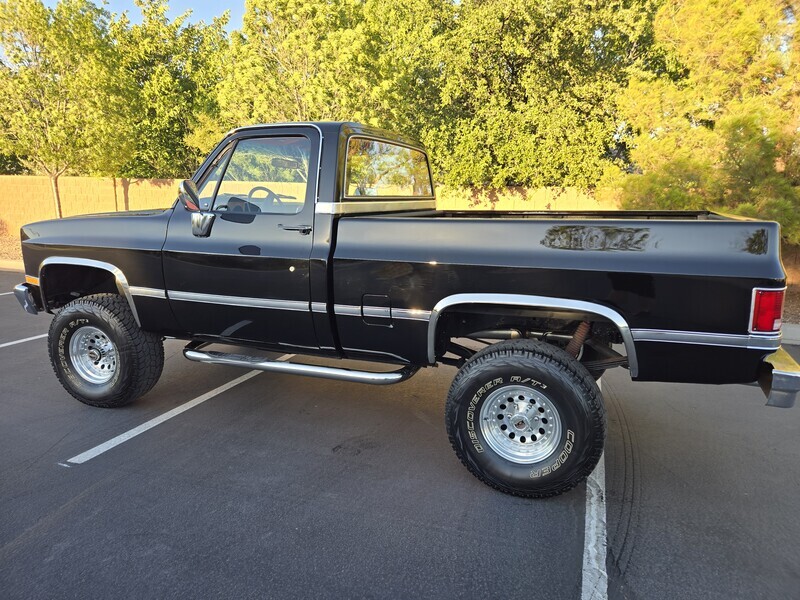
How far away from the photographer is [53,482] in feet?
10.6

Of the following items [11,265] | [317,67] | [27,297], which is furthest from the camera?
[11,265]

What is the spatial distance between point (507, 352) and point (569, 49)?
12.2 m

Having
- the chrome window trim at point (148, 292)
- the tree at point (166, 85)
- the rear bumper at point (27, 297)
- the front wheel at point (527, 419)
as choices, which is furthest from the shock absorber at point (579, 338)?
the tree at point (166, 85)

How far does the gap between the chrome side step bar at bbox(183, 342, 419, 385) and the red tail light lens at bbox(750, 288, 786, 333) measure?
6.43 feet

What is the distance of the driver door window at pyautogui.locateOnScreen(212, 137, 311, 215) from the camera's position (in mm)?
3703

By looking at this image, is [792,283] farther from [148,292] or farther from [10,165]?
Answer: [10,165]

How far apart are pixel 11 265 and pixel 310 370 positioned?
11546 millimetres

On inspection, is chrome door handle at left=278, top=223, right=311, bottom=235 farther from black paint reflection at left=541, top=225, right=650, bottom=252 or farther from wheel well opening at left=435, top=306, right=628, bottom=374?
black paint reflection at left=541, top=225, right=650, bottom=252

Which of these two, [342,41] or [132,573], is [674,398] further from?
[342,41]

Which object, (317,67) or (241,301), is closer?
(241,301)

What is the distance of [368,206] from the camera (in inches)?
155

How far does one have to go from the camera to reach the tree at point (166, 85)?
56.9ft

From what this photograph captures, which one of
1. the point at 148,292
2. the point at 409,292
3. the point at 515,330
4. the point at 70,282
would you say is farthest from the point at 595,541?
the point at 70,282

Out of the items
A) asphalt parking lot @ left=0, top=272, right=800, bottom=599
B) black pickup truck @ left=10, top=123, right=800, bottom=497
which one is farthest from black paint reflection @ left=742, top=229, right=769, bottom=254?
asphalt parking lot @ left=0, top=272, right=800, bottom=599
